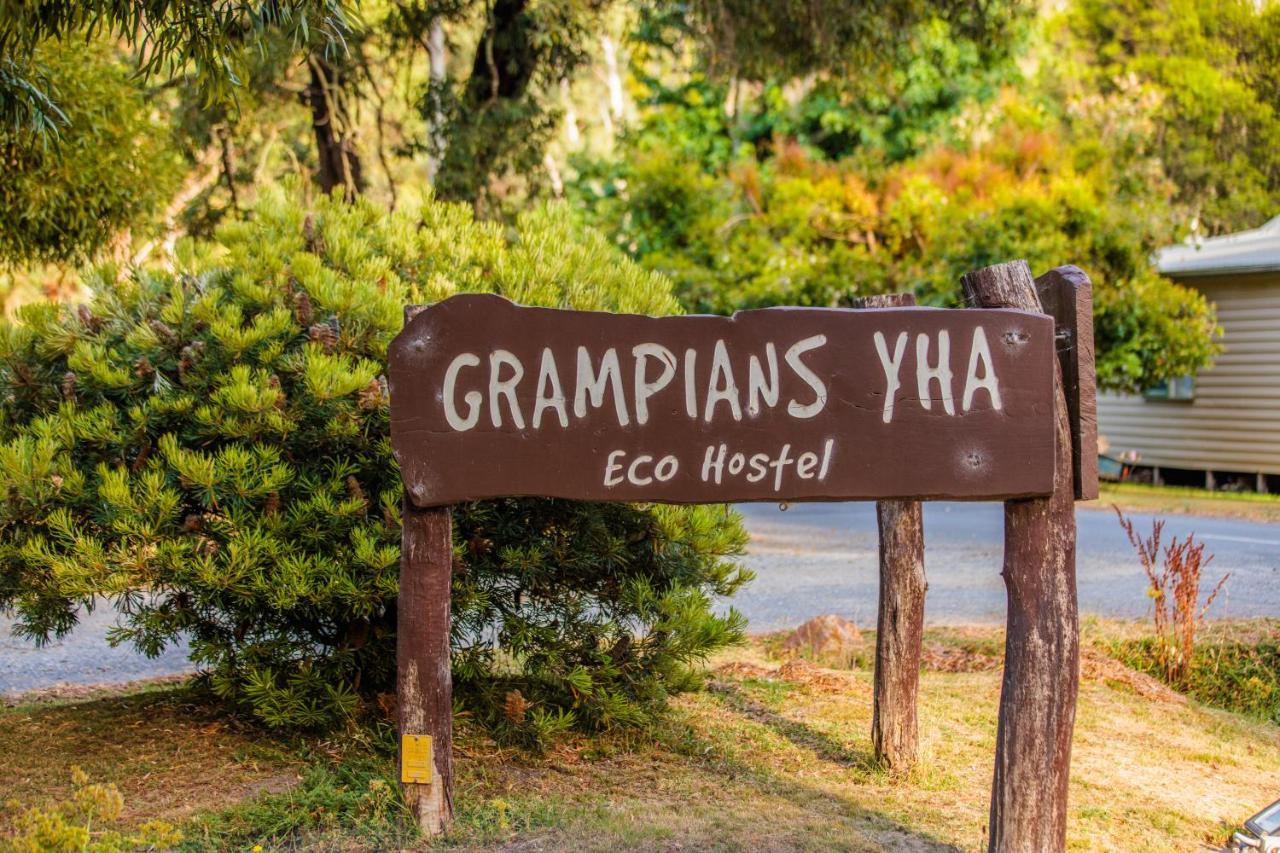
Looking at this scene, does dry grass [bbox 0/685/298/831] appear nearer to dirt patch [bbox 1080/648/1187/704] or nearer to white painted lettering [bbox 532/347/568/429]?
white painted lettering [bbox 532/347/568/429]

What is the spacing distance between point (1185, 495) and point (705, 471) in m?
14.9

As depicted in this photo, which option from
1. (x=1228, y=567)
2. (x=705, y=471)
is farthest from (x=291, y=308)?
(x=1228, y=567)

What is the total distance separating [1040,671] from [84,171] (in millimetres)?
7268

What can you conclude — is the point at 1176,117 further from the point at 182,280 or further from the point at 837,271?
the point at 182,280

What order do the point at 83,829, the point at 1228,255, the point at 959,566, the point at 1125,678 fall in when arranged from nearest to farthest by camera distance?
the point at 83,829 → the point at 1125,678 → the point at 959,566 → the point at 1228,255

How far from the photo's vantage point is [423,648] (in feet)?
13.1

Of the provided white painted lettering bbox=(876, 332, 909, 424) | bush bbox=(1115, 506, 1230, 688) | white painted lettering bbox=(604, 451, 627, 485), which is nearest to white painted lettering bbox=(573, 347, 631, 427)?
white painted lettering bbox=(604, 451, 627, 485)

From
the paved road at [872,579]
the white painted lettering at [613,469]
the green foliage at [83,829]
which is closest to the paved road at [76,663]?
the paved road at [872,579]

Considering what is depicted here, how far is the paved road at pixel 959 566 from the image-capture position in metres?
8.80

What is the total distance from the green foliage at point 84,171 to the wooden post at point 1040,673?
5865 millimetres

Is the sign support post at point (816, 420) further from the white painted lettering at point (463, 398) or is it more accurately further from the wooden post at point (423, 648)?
the wooden post at point (423, 648)

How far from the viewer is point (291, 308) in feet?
16.6

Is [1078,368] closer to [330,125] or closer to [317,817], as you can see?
[317,817]

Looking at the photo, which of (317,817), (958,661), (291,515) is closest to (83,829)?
(317,817)
